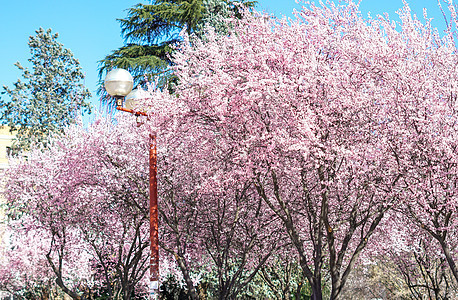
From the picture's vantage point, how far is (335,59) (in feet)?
32.9

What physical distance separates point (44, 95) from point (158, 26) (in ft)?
35.4

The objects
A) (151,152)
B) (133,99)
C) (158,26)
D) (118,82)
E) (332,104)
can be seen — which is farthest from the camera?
(158,26)

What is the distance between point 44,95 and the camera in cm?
3225

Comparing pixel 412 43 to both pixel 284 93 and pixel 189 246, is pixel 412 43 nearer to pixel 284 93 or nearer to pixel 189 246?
pixel 284 93

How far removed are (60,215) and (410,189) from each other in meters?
9.13

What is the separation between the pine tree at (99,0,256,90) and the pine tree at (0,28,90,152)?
7941mm

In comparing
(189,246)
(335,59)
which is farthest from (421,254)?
(335,59)

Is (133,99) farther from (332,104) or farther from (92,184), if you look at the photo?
(332,104)

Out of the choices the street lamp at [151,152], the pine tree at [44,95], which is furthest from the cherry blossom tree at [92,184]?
the pine tree at [44,95]

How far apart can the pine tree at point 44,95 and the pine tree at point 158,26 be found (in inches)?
313

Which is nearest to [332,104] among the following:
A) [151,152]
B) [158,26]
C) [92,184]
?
[151,152]

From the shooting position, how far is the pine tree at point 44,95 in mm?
31531

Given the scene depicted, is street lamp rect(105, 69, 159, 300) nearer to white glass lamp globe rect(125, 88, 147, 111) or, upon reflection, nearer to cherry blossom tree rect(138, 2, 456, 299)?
white glass lamp globe rect(125, 88, 147, 111)

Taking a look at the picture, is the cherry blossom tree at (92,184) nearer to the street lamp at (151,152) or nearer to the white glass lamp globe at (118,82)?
the street lamp at (151,152)
